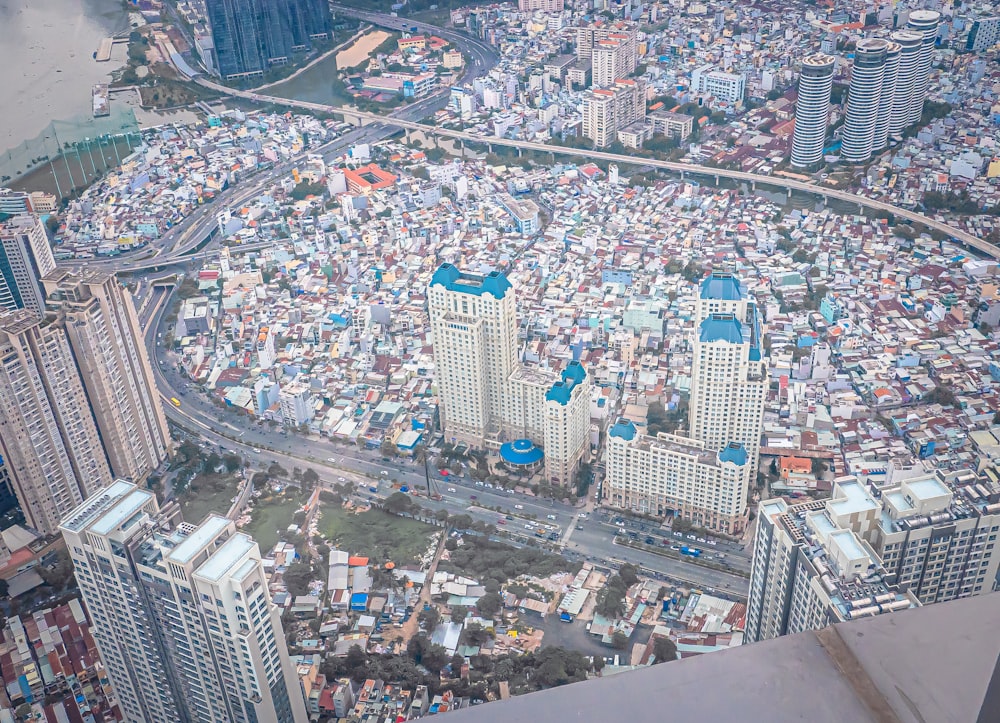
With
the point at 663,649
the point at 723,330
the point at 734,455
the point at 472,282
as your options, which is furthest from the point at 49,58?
the point at 663,649

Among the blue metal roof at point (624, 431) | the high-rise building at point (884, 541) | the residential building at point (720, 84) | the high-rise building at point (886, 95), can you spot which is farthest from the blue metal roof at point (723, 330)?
the residential building at point (720, 84)

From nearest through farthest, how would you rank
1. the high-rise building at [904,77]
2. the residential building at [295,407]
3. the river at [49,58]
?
the residential building at [295,407], the high-rise building at [904,77], the river at [49,58]

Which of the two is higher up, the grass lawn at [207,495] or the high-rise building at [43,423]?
the high-rise building at [43,423]

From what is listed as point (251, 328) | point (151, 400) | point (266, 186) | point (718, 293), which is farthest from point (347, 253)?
point (718, 293)

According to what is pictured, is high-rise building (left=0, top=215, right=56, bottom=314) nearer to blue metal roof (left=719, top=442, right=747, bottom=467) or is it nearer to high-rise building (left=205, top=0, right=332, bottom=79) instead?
blue metal roof (left=719, top=442, right=747, bottom=467)

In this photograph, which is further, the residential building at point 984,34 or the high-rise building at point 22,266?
the residential building at point 984,34

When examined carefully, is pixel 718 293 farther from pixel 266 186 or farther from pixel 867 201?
pixel 266 186

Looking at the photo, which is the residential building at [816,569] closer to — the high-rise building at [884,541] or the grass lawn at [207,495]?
the high-rise building at [884,541]

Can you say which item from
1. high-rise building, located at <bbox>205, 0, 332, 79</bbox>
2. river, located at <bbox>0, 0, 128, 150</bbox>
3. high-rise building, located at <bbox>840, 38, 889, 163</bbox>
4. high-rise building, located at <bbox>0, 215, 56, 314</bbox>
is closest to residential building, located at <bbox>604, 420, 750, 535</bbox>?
high-rise building, located at <bbox>0, 215, 56, 314</bbox>
